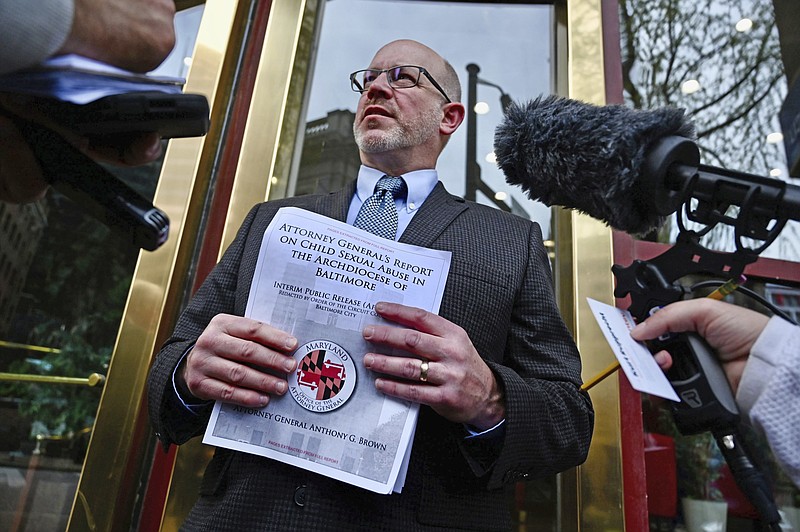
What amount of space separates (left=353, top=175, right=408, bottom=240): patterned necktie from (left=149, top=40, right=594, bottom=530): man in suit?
0.04 meters

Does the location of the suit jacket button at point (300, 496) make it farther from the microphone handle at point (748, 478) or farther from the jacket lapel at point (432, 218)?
the microphone handle at point (748, 478)

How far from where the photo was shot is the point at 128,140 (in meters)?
0.58

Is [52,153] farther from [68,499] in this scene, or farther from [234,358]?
[68,499]

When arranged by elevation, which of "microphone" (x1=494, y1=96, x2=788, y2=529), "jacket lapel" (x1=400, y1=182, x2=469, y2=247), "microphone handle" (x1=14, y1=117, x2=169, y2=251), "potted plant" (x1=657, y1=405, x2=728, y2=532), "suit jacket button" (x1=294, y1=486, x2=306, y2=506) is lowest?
"suit jacket button" (x1=294, y1=486, x2=306, y2=506)

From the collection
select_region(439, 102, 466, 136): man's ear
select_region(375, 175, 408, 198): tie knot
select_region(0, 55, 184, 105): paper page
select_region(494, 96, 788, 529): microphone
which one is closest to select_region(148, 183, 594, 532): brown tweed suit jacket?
select_region(375, 175, 408, 198): tie knot

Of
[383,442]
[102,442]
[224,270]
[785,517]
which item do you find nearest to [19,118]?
[383,442]

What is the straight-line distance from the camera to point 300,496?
0.98 metres

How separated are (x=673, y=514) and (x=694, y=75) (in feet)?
5.33

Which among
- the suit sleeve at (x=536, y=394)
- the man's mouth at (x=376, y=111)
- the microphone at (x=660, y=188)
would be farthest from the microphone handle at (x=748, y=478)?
the man's mouth at (x=376, y=111)

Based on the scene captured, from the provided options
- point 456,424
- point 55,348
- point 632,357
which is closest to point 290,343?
point 456,424

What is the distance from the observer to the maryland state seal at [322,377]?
0.90 m

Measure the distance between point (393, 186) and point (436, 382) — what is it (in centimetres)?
68

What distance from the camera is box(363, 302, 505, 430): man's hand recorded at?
0.90 meters

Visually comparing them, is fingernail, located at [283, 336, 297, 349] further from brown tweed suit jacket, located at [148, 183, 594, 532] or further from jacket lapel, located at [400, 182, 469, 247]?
jacket lapel, located at [400, 182, 469, 247]
